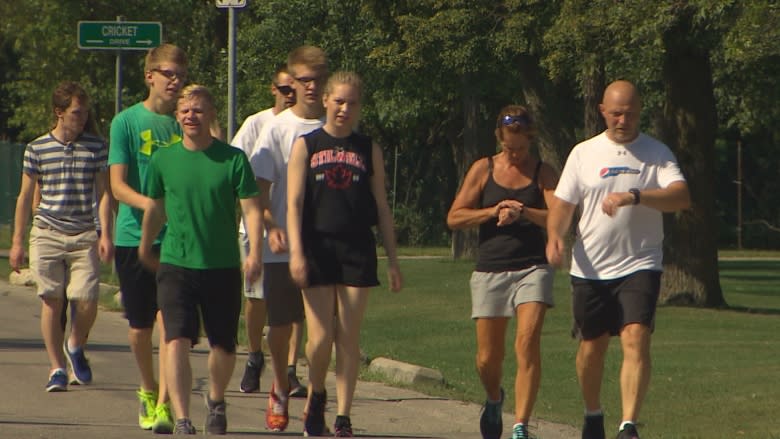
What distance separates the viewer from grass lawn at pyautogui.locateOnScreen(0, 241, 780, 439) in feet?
33.3

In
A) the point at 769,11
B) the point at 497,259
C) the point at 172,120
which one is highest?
the point at 769,11

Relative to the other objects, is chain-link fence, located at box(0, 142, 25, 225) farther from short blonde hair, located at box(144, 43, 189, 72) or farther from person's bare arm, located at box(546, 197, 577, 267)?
person's bare arm, located at box(546, 197, 577, 267)

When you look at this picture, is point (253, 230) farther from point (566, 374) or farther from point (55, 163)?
point (566, 374)

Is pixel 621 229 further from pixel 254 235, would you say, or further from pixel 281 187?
pixel 281 187

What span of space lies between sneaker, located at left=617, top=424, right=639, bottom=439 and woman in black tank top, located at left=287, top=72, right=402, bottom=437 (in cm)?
138

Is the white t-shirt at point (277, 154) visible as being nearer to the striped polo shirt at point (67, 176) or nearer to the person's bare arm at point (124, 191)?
the person's bare arm at point (124, 191)

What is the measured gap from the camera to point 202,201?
296 inches

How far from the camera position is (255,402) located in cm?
990

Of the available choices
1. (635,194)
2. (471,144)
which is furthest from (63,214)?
(471,144)

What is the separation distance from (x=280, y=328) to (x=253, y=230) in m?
1.33

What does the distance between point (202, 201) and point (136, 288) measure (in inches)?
36.6

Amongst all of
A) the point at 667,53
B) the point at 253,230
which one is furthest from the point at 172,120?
the point at 667,53

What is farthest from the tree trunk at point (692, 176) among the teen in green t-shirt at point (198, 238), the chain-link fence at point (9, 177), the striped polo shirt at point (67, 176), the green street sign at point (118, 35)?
Result: the chain-link fence at point (9, 177)

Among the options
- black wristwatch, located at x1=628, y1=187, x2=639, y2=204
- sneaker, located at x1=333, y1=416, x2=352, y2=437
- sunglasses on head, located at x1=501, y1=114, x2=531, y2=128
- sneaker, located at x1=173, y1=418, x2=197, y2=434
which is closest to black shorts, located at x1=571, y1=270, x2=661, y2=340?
black wristwatch, located at x1=628, y1=187, x2=639, y2=204
